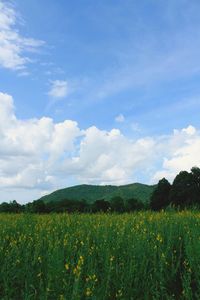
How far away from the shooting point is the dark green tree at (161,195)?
51406 millimetres

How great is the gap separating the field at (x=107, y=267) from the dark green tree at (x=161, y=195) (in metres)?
43.3

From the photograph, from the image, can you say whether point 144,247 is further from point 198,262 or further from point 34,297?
point 34,297

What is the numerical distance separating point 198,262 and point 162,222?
2745 millimetres

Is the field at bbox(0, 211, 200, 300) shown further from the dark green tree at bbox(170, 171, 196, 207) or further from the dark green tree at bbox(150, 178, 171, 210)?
the dark green tree at bbox(150, 178, 171, 210)

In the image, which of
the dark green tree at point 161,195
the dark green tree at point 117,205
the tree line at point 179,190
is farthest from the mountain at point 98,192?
the dark green tree at point 117,205

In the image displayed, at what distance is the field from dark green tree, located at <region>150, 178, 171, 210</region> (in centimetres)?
4327

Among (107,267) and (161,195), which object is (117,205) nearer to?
(107,267)

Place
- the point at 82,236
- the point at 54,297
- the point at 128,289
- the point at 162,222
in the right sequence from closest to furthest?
the point at 54,297 < the point at 128,289 < the point at 82,236 < the point at 162,222

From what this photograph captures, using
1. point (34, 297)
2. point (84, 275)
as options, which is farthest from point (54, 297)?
point (84, 275)

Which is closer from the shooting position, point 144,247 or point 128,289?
point 128,289

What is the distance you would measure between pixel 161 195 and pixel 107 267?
4718cm

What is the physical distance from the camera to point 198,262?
21.2 feet

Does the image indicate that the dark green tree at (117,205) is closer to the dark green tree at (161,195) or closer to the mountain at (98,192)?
the dark green tree at (161,195)

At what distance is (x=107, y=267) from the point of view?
6.04 m
